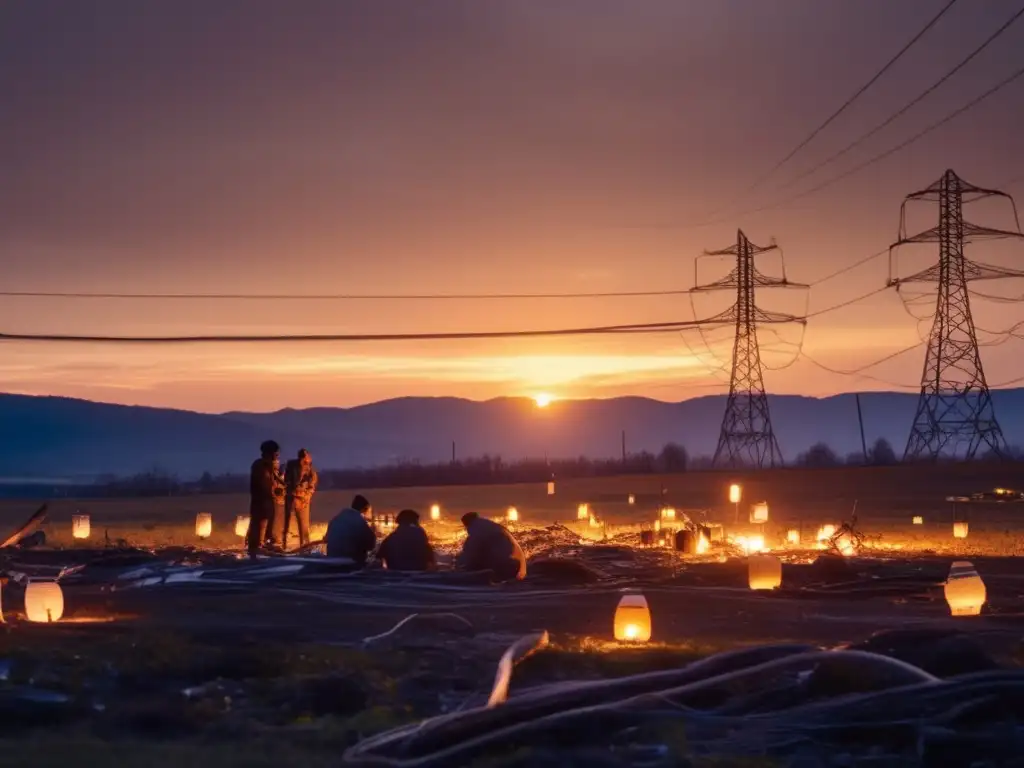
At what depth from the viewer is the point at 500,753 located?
8539 mm

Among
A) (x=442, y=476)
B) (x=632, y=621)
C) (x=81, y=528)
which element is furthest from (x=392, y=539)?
(x=442, y=476)

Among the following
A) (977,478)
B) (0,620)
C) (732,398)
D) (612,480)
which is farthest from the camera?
(612,480)

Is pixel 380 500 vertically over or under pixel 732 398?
under

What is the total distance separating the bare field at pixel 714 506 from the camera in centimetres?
3359

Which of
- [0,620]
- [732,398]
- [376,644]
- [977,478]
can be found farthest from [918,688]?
[977,478]

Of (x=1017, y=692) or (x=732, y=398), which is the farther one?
(x=732, y=398)

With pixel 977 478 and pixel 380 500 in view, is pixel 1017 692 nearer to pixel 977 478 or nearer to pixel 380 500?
pixel 380 500

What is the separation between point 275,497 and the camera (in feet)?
81.2

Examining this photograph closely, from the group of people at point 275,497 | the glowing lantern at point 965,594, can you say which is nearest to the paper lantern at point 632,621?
the glowing lantern at point 965,594

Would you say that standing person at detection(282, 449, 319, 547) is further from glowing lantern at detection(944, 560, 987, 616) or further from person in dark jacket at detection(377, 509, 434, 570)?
glowing lantern at detection(944, 560, 987, 616)

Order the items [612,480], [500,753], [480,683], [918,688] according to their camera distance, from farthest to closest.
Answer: [612,480] → [480,683] → [918,688] → [500,753]

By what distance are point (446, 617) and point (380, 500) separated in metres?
45.2

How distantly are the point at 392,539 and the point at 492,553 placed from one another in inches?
60.2

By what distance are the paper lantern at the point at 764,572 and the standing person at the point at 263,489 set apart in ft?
28.3
